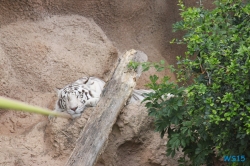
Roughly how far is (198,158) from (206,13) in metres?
1.21

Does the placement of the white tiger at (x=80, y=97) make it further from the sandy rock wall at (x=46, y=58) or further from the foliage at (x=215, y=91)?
the foliage at (x=215, y=91)

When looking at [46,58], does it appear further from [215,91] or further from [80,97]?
[215,91]

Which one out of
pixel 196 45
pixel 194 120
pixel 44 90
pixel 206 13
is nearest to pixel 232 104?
pixel 194 120

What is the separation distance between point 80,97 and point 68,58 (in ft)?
4.17

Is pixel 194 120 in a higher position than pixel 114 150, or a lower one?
higher

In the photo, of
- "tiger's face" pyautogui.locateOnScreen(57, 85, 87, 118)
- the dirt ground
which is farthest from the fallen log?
"tiger's face" pyautogui.locateOnScreen(57, 85, 87, 118)

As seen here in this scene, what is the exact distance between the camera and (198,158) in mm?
3111

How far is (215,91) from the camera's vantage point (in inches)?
111

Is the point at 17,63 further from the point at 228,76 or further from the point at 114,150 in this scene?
the point at 228,76

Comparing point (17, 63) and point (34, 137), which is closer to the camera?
point (34, 137)

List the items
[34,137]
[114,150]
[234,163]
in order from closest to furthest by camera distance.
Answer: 1. [234,163]
2. [114,150]
3. [34,137]

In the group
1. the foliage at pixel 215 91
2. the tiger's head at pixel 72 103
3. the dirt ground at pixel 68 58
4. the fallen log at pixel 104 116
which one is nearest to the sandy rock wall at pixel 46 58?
the dirt ground at pixel 68 58

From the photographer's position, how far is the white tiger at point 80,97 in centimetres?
475

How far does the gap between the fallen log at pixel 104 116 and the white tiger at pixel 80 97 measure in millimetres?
583
